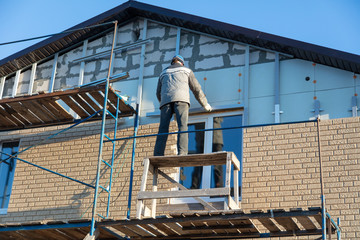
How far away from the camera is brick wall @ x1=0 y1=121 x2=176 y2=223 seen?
1069 cm

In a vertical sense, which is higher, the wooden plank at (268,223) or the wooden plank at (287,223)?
the wooden plank at (287,223)

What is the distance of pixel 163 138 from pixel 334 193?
274cm

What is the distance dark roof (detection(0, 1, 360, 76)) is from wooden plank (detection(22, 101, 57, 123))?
1596 mm

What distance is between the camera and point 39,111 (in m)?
11.2

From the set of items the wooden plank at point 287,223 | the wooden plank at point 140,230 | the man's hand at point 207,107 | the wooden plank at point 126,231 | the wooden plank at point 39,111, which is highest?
Result: the wooden plank at point 39,111

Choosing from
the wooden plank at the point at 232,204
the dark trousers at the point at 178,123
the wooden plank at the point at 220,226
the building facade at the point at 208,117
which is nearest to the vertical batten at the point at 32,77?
the building facade at the point at 208,117

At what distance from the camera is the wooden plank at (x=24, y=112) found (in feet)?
36.4

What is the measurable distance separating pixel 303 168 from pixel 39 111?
4945 millimetres

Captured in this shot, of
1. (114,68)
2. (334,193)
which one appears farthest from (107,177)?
(334,193)

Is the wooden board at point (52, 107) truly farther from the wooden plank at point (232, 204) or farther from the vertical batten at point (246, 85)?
the wooden plank at point (232, 204)

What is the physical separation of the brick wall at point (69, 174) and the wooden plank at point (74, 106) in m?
0.29

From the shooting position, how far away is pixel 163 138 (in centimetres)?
948

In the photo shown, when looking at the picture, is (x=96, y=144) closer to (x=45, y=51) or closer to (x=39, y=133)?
(x=39, y=133)

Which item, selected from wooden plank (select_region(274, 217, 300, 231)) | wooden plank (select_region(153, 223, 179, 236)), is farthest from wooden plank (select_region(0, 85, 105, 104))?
wooden plank (select_region(274, 217, 300, 231))
